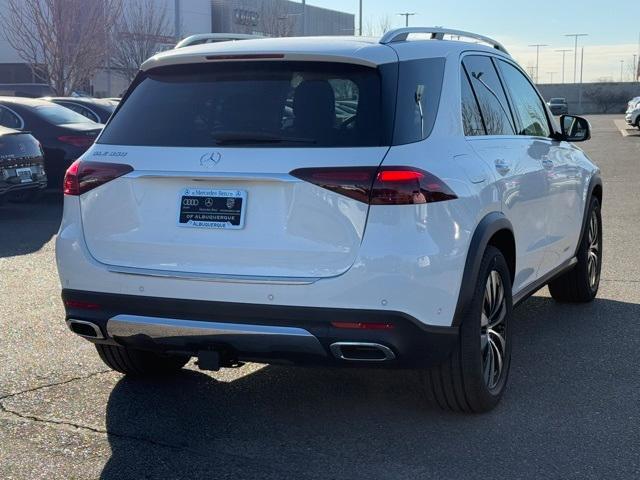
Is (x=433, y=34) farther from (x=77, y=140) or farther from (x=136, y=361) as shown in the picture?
(x=77, y=140)

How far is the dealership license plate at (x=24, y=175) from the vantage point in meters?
12.1

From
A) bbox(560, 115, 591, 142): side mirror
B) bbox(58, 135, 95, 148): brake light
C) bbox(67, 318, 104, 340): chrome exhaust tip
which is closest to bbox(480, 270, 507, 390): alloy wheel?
bbox(67, 318, 104, 340): chrome exhaust tip

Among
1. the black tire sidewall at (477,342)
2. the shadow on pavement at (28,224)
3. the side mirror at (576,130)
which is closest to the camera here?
the black tire sidewall at (477,342)

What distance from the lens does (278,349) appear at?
3959 mm

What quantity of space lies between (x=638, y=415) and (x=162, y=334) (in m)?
2.37

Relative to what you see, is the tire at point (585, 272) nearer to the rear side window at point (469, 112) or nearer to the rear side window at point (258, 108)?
the rear side window at point (469, 112)

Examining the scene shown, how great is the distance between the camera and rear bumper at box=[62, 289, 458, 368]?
3879mm

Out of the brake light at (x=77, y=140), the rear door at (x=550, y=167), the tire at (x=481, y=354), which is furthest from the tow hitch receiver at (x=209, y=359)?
the brake light at (x=77, y=140)

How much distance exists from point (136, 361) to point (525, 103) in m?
2.92

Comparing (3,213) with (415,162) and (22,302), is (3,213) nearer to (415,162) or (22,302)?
(22,302)

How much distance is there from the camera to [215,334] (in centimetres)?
401

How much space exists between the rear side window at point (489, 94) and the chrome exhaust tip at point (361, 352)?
158 cm

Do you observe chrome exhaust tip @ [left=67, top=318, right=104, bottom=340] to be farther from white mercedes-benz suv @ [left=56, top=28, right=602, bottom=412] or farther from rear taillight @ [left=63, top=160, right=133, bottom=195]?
rear taillight @ [left=63, top=160, right=133, bottom=195]

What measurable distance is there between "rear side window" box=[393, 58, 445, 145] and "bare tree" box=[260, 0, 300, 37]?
42.8m
